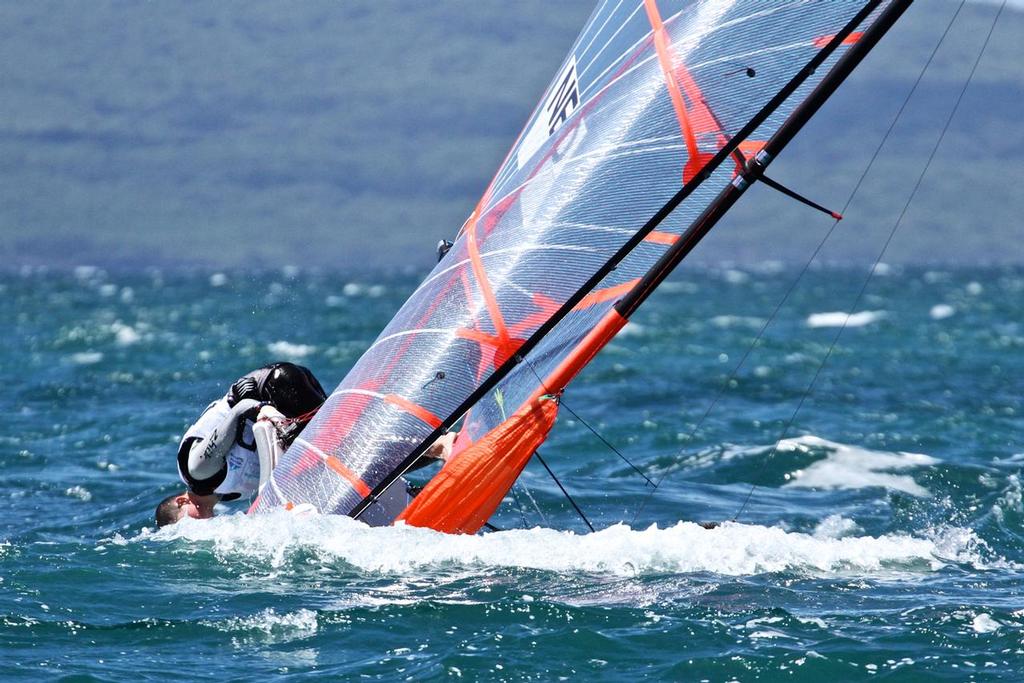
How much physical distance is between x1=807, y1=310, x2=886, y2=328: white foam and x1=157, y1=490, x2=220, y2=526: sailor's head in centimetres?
2341

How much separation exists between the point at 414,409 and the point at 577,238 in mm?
1162

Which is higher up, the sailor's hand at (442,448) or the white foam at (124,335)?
the white foam at (124,335)

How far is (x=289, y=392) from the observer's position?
24.9ft

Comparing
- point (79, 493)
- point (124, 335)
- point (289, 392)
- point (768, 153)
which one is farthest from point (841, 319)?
point (768, 153)

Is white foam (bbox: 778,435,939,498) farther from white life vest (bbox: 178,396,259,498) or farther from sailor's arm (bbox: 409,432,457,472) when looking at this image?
white life vest (bbox: 178,396,259,498)

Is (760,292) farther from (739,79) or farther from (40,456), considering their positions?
(739,79)

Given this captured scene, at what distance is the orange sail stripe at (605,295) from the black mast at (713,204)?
99 mm

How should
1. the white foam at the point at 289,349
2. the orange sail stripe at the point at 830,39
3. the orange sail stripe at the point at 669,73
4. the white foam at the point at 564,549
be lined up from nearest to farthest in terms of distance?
1. the orange sail stripe at the point at 830,39
2. the orange sail stripe at the point at 669,73
3. the white foam at the point at 564,549
4. the white foam at the point at 289,349

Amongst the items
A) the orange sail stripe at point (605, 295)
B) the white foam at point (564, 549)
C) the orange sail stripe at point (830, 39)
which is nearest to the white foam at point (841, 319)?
the white foam at point (564, 549)

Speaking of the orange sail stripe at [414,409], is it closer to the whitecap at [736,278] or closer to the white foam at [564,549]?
the white foam at [564,549]

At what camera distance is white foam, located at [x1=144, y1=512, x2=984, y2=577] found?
6.58 metres

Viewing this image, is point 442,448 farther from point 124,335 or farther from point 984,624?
point 124,335

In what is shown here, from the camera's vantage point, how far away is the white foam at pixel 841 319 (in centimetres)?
3138

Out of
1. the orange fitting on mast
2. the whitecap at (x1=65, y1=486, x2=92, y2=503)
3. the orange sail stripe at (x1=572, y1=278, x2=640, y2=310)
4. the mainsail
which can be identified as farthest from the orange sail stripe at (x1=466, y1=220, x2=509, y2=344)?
the whitecap at (x1=65, y1=486, x2=92, y2=503)
